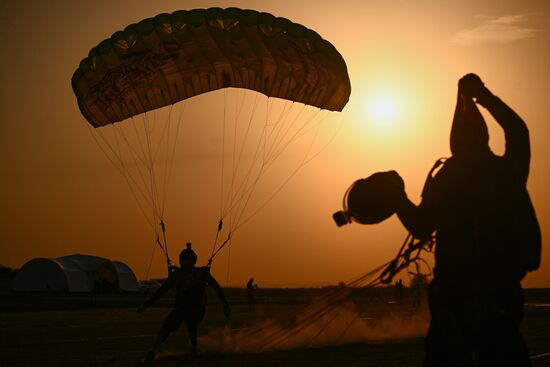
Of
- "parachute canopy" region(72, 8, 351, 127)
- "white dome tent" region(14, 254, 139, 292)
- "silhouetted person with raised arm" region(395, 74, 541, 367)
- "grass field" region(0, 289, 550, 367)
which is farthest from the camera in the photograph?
"white dome tent" region(14, 254, 139, 292)

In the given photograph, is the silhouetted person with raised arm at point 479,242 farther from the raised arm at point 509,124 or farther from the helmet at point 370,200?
the helmet at point 370,200

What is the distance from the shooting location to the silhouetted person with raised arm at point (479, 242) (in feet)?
17.9

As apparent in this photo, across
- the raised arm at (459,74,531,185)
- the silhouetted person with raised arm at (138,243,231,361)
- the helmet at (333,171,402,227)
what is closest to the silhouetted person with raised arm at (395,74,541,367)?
the raised arm at (459,74,531,185)

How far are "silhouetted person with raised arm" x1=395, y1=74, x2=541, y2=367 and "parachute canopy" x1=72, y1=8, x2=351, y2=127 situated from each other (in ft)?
45.3

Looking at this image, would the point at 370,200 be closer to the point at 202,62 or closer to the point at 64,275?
the point at 202,62

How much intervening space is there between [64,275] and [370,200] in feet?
A: 255

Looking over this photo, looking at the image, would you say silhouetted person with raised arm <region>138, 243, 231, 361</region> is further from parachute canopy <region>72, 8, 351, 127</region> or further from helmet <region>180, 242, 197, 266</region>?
parachute canopy <region>72, 8, 351, 127</region>

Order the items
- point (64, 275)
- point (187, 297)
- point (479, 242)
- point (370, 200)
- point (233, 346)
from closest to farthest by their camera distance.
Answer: point (479, 242)
point (370, 200)
point (187, 297)
point (233, 346)
point (64, 275)

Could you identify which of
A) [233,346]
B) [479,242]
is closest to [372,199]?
[479,242]

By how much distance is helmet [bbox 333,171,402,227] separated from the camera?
564cm

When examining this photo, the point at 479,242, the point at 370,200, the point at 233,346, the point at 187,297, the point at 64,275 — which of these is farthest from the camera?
the point at 64,275

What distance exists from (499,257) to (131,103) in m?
15.8

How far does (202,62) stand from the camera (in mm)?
19672

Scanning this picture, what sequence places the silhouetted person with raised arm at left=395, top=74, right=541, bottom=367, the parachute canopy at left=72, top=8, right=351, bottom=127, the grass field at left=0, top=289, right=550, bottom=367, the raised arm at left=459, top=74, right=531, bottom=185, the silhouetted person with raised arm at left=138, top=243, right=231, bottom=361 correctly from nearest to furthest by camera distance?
1. the silhouetted person with raised arm at left=395, top=74, right=541, bottom=367
2. the raised arm at left=459, top=74, right=531, bottom=185
3. the grass field at left=0, top=289, right=550, bottom=367
4. the silhouetted person with raised arm at left=138, top=243, right=231, bottom=361
5. the parachute canopy at left=72, top=8, right=351, bottom=127
